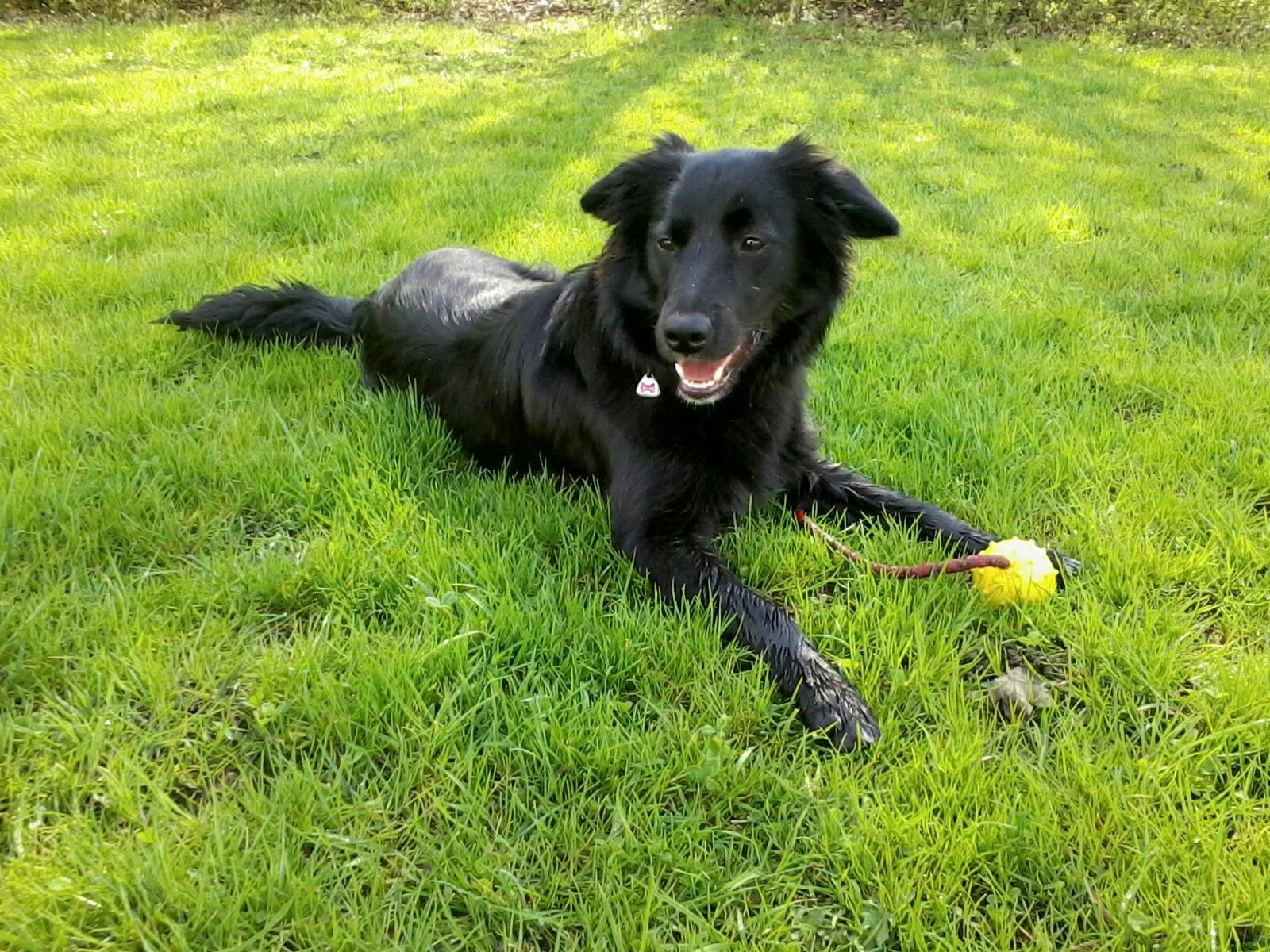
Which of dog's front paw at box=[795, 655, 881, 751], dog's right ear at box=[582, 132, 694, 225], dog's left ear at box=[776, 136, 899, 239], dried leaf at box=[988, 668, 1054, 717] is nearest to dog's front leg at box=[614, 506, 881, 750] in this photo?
dog's front paw at box=[795, 655, 881, 751]

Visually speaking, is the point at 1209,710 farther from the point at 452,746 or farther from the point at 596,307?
the point at 596,307

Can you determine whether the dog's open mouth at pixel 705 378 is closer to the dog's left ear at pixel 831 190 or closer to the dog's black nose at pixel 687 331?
the dog's black nose at pixel 687 331

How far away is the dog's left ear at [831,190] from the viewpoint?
2.56 metres

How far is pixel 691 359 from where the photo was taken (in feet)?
7.71

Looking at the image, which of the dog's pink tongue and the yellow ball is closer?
the yellow ball

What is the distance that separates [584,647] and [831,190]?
166cm

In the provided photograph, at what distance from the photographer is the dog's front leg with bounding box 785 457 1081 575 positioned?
8.29ft

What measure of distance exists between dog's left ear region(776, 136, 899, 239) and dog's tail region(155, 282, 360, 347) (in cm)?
205

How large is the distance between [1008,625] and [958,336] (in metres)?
2.04

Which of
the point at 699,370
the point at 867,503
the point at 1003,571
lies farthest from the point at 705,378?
the point at 1003,571

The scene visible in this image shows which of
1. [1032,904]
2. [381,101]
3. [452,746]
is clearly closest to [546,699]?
[452,746]

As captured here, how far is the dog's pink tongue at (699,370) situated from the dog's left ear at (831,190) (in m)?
0.66

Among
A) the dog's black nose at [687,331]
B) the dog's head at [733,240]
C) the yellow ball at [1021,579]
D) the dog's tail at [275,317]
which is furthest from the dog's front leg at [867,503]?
the dog's tail at [275,317]

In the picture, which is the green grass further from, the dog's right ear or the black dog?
the dog's right ear
